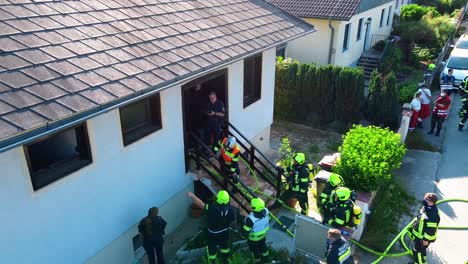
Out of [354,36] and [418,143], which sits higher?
[354,36]

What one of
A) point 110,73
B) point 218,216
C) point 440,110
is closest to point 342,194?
point 218,216

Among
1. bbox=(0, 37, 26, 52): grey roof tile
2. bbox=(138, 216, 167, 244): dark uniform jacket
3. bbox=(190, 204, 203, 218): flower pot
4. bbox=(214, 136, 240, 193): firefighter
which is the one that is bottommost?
bbox=(190, 204, 203, 218): flower pot

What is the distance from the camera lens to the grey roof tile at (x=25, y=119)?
409 centimetres

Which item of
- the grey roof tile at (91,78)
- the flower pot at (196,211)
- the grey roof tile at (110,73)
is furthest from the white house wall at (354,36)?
the grey roof tile at (91,78)

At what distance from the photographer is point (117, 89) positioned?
5.27m

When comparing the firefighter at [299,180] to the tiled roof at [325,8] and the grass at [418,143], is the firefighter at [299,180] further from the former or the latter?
the tiled roof at [325,8]

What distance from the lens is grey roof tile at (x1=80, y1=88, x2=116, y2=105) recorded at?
490 centimetres

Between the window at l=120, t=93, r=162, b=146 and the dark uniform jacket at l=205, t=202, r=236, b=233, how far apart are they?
1820 mm

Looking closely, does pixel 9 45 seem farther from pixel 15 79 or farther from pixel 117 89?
pixel 117 89

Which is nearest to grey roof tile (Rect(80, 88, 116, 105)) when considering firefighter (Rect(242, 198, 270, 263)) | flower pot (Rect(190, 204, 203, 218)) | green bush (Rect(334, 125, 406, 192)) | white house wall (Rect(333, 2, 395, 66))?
firefighter (Rect(242, 198, 270, 263))

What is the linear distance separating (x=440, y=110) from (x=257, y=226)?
8.63 meters

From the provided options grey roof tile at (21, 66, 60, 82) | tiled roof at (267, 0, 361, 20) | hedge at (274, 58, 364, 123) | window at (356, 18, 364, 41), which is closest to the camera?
grey roof tile at (21, 66, 60, 82)

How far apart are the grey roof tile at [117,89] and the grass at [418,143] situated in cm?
994

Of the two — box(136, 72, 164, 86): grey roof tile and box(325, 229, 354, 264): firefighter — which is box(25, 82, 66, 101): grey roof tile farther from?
box(325, 229, 354, 264): firefighter
